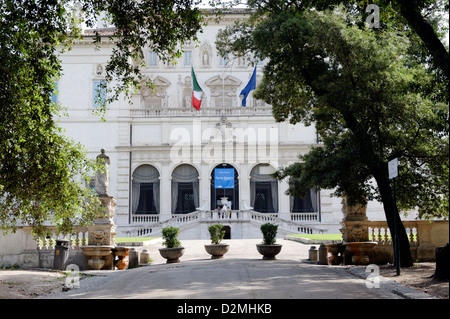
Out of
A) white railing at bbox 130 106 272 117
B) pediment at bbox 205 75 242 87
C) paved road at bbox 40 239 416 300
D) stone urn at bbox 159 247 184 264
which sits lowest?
paved road at bbox 40 239 416 300

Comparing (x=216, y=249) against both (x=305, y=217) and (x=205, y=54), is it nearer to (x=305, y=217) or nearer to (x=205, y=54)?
(x=305, y=217)

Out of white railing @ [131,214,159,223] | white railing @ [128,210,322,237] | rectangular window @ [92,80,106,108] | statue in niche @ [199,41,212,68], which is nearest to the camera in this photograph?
rectangular window @ [92,80,106,108]

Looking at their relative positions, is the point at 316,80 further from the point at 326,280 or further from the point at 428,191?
the point at 326,280

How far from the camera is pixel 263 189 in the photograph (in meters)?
43.0

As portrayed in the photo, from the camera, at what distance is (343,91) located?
15758 mm

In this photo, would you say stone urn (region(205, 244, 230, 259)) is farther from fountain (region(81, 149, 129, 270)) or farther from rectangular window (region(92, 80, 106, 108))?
rectangular window (region(92, 80, 106, 108))

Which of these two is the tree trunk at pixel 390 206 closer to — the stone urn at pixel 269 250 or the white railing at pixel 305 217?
the stone urn at pixel 269 250

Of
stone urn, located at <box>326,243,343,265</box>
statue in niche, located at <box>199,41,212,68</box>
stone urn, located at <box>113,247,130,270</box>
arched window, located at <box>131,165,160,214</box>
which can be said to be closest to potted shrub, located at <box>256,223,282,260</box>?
stone urn, located at <box>326,243,343,265</box>

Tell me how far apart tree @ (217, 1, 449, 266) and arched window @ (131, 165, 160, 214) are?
26822 mm

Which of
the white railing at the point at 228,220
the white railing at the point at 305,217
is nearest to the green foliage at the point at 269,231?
the white railing at the point at 228,220

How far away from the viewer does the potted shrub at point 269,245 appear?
19109 millimetres

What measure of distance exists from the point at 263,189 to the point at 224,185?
11.3 feet

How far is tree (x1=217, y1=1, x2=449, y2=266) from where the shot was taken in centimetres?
1555
